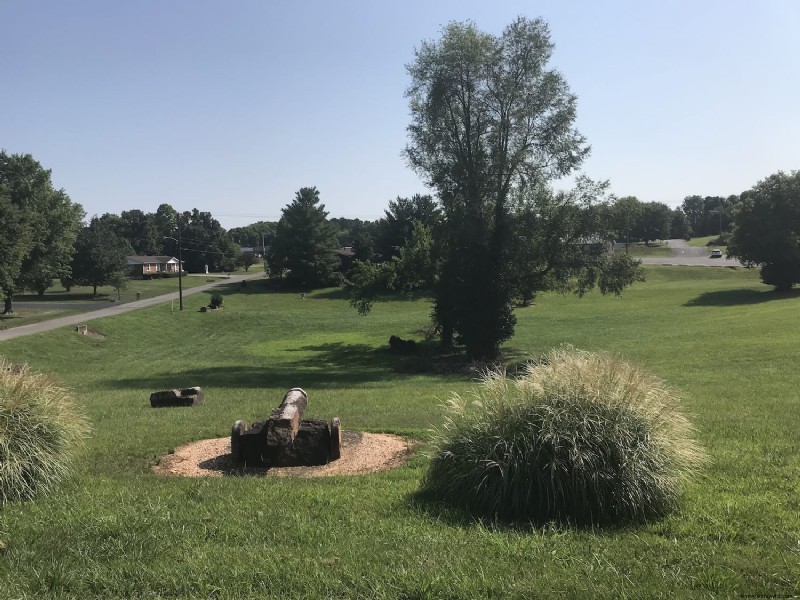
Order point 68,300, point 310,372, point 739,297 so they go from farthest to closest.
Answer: point 68,300 → point 739,297 → point 310,372

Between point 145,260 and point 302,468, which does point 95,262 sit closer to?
point 145,260

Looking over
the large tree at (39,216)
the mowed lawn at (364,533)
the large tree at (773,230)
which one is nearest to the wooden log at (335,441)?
the mowed lawn at (364,533)

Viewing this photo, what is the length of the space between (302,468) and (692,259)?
9458 cm

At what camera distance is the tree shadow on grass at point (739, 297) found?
4719cm

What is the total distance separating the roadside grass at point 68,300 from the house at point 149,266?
12549mm

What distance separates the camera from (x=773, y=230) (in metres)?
51.4

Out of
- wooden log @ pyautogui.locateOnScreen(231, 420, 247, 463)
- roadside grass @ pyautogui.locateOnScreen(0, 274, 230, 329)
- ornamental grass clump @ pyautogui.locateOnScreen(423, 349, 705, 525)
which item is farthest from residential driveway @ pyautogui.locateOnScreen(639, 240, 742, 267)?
wooden log @ pyautogui.locateOnScreen(231, 420, 247, 463)

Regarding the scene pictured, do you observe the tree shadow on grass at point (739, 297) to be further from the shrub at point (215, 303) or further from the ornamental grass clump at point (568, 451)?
the ornamental grass clump at point (568, 451)

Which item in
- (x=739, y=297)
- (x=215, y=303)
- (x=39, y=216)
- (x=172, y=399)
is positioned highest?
(x=39, y=216)

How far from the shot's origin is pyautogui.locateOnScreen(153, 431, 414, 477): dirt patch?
766cm

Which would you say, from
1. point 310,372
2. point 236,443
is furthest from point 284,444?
point 310,372

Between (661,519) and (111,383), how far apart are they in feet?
63.6

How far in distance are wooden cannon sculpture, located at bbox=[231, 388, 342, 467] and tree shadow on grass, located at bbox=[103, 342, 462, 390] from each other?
11957 mm

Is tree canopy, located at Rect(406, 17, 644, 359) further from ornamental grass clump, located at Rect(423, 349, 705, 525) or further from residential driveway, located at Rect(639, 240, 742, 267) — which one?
residential driveway, located at Rect(639, 240, 742, 267)
